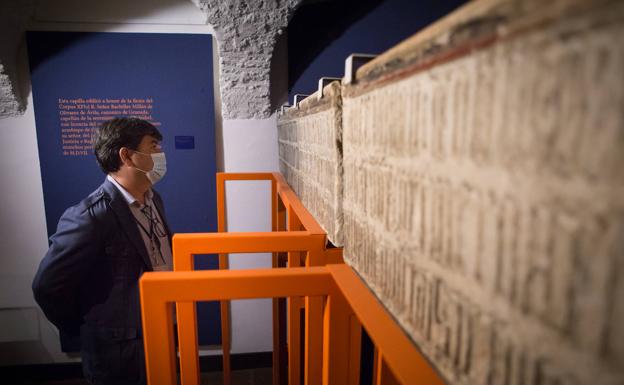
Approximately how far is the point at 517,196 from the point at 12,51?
10.7 feet

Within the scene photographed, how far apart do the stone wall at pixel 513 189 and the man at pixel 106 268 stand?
147 centimetres

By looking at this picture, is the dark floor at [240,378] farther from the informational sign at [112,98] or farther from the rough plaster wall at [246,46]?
the rough plaster wall at [246,46]

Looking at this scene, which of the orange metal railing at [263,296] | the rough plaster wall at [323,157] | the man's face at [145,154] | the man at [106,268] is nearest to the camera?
the orange metal railing at [263,296]

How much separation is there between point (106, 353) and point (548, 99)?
6.36 feet

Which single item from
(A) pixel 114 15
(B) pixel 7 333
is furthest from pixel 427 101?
(B) pixel 7 333

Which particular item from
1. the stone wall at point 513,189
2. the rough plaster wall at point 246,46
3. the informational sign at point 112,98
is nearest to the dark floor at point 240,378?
the informational sign at point 112,98

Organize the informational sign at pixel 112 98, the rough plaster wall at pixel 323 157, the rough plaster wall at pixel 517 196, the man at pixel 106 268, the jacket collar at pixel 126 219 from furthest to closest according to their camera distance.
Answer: the informational sign at pixel 112 98 < the jacket collar at pixel 126 219 < the man at pixel 106 268 < the rough plaster wall at pixel 323 157 < the rough plaster wall at pixel 517 196

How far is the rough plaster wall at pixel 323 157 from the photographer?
2.89 feet

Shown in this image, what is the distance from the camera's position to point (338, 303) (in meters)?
0.83

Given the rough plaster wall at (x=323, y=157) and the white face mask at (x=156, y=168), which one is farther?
the white face mask at (x=156, y=168)

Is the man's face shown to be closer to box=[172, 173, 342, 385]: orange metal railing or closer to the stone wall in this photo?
box=[172, 173, 342, 385]: orange metal railing

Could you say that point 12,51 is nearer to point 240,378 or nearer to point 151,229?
point 151,229

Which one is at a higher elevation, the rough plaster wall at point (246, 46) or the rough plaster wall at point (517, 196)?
the rough plaster wall at point (246, 46)

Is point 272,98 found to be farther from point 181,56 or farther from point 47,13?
point 47,13
